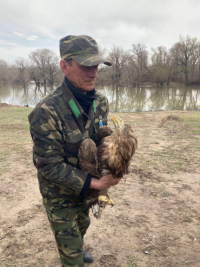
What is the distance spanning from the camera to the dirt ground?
3.12m

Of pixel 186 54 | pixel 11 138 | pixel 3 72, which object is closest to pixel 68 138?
pixel 11 138

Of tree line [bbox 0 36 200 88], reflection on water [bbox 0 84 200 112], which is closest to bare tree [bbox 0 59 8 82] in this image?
tree line [bbox 0 36 200 88]

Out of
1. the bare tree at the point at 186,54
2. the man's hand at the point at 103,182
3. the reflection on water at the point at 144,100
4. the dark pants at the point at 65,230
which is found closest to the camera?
the man's hand at the point at 103,182

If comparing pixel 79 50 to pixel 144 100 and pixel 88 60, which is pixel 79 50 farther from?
pixel 144 100

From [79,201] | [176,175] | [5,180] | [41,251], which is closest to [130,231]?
[41,251]

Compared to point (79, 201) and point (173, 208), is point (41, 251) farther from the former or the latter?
point (173, 208)

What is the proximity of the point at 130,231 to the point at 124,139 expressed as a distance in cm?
244

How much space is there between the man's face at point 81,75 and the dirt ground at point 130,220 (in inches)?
47.6

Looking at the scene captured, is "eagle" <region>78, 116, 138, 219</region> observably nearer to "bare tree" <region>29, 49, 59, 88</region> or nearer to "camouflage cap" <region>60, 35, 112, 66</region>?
"camouflage cap" <region>60, 35, 112, 66</region>

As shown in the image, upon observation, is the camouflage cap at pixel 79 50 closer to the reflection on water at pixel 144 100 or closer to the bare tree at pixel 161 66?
the reflection on water at pixel 144 100

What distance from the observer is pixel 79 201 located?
2.33m

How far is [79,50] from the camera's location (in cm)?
205

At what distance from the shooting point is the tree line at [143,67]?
50.7m

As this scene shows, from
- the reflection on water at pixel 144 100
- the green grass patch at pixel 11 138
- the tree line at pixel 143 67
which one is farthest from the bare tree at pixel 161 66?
the green grass patch at pixel 11 138
